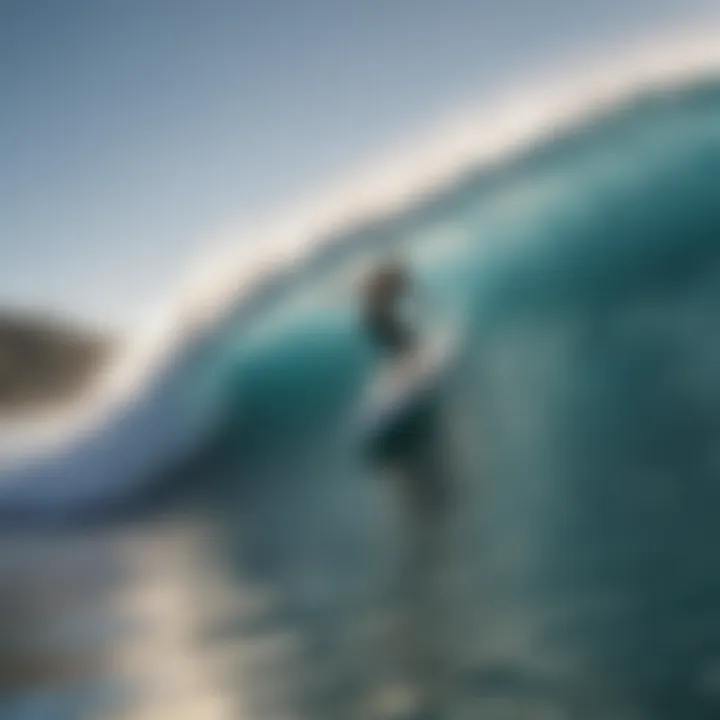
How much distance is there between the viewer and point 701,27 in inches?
55.6

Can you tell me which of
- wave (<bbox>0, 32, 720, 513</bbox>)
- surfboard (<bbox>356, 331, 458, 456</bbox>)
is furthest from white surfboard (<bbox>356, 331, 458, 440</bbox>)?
wave (<bbox>0, 32, 720, 513</bbox>)

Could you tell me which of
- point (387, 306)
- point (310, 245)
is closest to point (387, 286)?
point (387, 306)

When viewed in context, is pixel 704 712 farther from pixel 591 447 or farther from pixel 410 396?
pixel 410 396

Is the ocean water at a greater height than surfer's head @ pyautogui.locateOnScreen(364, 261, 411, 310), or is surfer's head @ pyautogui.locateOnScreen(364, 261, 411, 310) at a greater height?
surfer's head @ pyautogui.locateOnScreen(364, 261, 411, 310)

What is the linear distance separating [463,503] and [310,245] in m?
0.47

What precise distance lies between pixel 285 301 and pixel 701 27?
2.41 ft

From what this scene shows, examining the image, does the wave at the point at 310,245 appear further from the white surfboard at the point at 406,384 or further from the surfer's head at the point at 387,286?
the white surfboard at the point at 406,384

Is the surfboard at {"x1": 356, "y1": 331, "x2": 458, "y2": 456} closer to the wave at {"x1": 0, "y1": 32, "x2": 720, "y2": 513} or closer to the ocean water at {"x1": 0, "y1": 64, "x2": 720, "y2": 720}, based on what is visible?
the ocean water at {"x1": 0, "y1": 64, "x2": 720, "y2": 720}

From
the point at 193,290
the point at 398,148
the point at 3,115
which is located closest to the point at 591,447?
the point at 398,148

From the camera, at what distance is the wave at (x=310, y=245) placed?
1.47 metres

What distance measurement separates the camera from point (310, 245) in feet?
4.94

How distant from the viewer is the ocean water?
1081 millimetres

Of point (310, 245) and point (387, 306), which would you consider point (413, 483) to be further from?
point (310, 245)

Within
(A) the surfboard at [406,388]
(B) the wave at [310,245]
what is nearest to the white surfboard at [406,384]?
(A) the surfboard at [406,388]
